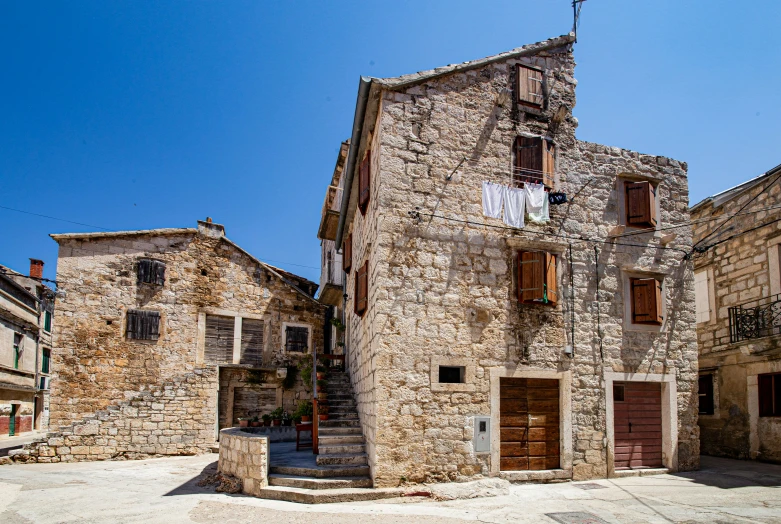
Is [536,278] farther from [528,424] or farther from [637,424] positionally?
[637,424]

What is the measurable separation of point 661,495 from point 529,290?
13.7ft

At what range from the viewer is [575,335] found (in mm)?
11047

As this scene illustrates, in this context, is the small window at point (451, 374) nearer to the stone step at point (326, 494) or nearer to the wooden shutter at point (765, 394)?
the stone step at point (326, 494)

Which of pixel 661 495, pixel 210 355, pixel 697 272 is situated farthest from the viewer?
pixel 210 355

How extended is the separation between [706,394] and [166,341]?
1678 cm

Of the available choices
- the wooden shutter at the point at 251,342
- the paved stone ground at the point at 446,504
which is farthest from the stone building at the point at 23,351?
the paved stone ground at the point at 446,504

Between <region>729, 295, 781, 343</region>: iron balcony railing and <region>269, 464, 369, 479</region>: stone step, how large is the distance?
10490 millimetres

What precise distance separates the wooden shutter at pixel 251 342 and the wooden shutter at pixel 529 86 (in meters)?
12.4

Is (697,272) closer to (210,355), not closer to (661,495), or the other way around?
(661,495)

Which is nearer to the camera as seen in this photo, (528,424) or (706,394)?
(528,424)

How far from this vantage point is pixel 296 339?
19984 millimetres

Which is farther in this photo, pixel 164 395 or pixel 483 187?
pixel 164 395

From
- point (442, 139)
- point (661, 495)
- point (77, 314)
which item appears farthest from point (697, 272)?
point (77, 314)

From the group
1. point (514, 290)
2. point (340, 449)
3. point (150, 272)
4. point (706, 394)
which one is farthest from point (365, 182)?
point (706, 394)
